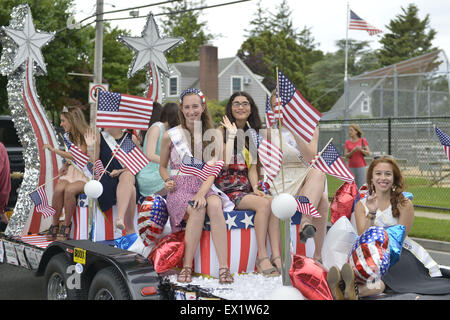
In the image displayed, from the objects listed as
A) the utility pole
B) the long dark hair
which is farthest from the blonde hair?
the utility pole

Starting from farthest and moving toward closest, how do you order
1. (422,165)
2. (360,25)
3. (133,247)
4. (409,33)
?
1. (409,33)
2. (360,25)
3. (422,165)
4. (133,247)

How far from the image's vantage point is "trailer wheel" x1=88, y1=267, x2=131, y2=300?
3.83m

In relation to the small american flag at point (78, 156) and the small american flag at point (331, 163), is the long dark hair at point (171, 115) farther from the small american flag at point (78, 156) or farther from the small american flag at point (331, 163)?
the small american flag at point (331, 163)

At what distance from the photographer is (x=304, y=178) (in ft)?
15.5

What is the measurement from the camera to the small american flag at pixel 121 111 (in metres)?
5.10

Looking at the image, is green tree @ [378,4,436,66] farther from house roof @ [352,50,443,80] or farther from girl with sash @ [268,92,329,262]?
girl with sash @ [268,92,329,262]

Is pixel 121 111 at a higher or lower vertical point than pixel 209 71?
lower

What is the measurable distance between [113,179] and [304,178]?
6.74 ft

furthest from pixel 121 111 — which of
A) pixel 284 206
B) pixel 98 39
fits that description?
pixel 98 39

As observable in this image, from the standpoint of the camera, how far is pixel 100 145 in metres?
5.72

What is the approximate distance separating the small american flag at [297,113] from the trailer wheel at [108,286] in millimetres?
1654

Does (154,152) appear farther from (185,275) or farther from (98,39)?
(98,39)
